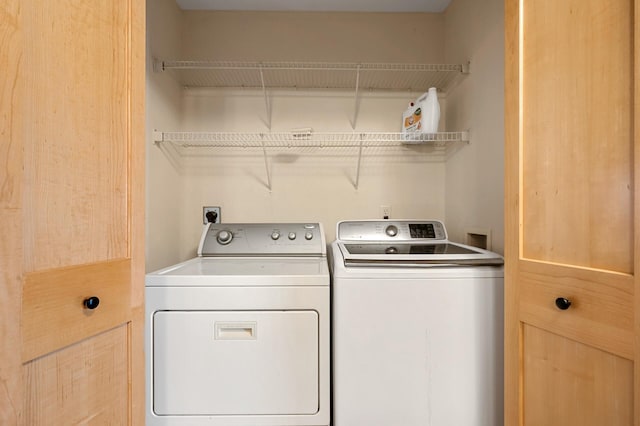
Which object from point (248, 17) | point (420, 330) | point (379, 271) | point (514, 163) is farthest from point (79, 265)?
point (248, 17)

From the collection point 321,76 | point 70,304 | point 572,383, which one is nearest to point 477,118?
point 321,76

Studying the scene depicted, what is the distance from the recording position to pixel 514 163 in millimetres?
967

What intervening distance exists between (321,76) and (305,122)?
0.32m

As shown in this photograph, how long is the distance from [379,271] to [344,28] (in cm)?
181

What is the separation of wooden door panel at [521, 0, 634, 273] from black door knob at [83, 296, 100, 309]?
3.87ft

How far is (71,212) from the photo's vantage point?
728 mm

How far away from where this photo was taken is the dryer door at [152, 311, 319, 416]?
1.22m

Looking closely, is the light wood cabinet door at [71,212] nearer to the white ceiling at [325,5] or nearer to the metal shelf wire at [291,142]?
the metal shelf wire at [291,142]

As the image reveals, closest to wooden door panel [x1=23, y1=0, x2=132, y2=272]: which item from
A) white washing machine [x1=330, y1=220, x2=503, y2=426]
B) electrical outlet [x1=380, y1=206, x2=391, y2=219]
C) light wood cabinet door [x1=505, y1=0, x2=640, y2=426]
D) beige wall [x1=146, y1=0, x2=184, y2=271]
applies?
white washing machine [x1=330, y1=220, x2=503, y2=426]

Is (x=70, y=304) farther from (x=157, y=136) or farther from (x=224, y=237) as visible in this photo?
(x=157, y=136)

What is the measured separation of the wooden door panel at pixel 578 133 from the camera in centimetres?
71

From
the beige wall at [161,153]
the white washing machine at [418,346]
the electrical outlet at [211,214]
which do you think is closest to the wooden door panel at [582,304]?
the white washing machine at [418,346]

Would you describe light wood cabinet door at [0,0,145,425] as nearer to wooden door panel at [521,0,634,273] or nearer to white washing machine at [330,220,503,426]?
white washing machine at [330,220,503,426]

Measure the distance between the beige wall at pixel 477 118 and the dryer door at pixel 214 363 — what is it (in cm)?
120
